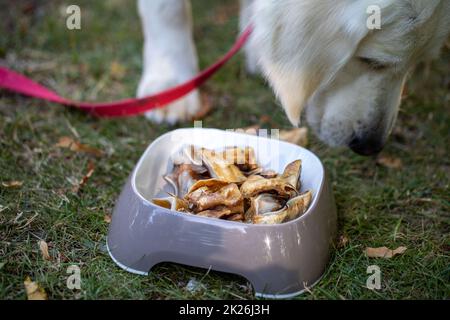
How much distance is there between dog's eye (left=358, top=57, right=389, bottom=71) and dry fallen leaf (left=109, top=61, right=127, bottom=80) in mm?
1095

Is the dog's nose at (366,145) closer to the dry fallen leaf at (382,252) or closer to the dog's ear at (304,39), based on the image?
the dog's ear at (304,39)

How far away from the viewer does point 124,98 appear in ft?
6.86

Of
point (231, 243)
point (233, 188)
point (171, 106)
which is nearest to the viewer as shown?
point (231, 243)

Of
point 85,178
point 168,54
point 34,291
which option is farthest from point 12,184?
point 168,54

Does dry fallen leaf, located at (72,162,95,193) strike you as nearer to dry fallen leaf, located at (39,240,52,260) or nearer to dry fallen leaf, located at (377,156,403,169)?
dry fallen leaf, located at (39,240,52,260)

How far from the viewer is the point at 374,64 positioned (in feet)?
4.68

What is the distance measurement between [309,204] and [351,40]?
39 centimetres

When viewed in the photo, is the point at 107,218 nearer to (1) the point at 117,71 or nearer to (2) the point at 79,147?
(2) the point at 79,147

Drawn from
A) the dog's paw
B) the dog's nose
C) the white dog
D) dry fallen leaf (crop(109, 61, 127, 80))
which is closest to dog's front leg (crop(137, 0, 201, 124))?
the dog's paw

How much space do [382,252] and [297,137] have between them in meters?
0.54

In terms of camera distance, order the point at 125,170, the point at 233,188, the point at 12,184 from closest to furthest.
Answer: the point at 233,188
the point at 12,184
the point at 125,170

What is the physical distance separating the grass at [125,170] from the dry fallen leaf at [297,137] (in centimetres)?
5

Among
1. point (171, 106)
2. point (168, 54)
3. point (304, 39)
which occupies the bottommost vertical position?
Answer: point (171, 106)

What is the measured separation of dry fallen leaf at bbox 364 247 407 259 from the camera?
1.35 meters
